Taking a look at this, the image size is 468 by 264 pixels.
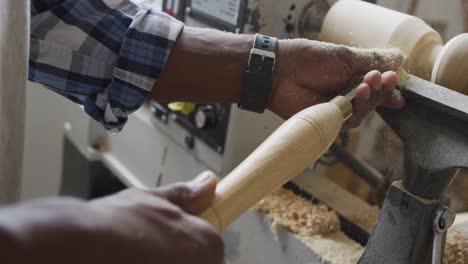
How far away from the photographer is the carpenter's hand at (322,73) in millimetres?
593

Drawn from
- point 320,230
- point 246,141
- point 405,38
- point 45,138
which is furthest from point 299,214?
point 45,138

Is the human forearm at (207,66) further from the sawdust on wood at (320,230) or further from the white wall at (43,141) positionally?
the white wall at (43,141)

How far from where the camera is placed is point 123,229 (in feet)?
1.04

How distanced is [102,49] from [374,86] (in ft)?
1.17

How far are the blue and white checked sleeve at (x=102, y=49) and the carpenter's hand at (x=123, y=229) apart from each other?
1.09 feet

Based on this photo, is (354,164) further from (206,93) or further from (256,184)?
(256,184)

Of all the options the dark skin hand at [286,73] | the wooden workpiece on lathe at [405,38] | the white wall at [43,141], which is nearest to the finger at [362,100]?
the dark skin hand at [286,73]

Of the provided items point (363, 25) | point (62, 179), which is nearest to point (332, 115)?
point (363, 25)

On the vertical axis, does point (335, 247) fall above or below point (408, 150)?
below

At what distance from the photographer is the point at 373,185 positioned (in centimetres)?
87

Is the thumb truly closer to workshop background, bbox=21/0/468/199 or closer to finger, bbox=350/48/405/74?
finger, bbox=350/48/405/74

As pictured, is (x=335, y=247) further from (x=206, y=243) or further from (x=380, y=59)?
(x=206, y=243)

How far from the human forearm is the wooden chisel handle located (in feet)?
0.68

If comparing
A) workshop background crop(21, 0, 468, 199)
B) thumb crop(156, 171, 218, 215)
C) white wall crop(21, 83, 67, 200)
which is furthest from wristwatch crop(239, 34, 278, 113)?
white wall crop(21, 83, 67, 200)
